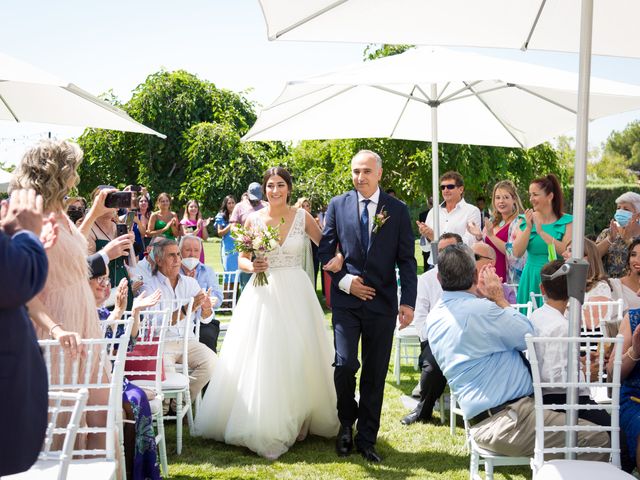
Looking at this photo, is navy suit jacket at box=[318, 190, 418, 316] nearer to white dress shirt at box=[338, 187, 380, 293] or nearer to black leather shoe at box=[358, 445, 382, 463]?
white dress shirt at box=[338, 187, 380, 293]

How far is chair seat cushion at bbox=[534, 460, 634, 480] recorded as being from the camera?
3322mm

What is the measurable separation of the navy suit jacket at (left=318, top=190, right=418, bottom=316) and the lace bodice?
0.46 meters

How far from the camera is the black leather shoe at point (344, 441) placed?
5.55m

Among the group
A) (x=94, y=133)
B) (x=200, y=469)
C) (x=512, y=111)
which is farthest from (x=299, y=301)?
(x=94, y=133)

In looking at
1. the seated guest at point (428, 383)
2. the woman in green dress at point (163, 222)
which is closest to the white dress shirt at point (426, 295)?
the seated guest at point (428, 383)

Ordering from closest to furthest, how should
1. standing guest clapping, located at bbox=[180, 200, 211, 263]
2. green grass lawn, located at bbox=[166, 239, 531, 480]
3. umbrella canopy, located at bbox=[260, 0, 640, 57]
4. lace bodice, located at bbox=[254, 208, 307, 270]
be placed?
umbrella canopy, located at bbox=[260, 0, 640, 57] < green grass lawn, located at bbox=[166, 239, 531, 480] < lace bodice, located at bbox=[254, 208, 307, 270] < standing guest clapping, located at bbox=[180, 200, 211, 263]

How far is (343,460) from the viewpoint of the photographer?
545cm

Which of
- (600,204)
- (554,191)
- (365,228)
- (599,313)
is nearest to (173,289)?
(365,228)

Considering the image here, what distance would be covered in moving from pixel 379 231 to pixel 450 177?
294 cm

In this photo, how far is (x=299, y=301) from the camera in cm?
593

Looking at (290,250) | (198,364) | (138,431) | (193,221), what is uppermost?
(193,221)

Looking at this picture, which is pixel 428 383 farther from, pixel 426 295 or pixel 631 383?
pixel 631 383

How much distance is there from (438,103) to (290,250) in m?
2.25

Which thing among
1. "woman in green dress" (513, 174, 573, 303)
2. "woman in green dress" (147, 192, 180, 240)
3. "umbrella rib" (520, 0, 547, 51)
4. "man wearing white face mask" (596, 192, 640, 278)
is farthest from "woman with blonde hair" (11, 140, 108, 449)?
"woman in green dress" (147, 192, 180, 240)
